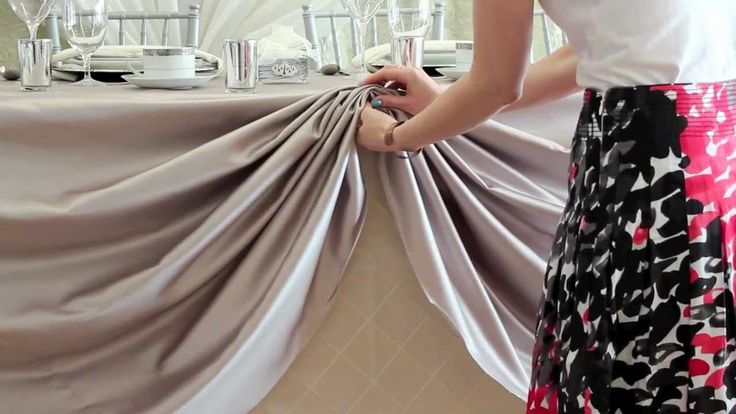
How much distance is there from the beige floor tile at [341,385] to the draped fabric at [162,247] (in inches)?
3.1

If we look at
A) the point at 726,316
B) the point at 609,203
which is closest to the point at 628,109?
the point at 609,203

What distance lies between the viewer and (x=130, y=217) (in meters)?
1.15

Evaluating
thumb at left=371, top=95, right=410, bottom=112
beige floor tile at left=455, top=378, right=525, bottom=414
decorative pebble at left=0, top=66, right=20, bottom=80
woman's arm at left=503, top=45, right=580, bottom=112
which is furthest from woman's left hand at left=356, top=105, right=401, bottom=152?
decorative pebble at left=0, top=66, right=20, bottom=80

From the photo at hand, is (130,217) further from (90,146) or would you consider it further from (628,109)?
(628,109)

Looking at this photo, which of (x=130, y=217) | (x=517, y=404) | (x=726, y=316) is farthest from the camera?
(x=517, y=404)

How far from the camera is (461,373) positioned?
4.12 feet

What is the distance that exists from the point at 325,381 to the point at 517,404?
0.87 feet

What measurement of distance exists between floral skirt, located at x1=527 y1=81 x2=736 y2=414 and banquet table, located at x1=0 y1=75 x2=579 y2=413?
0.35m

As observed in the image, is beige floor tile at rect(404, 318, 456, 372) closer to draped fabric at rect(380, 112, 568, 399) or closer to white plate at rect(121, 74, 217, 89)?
draped fabric at rect(380, 112, 568, 399)

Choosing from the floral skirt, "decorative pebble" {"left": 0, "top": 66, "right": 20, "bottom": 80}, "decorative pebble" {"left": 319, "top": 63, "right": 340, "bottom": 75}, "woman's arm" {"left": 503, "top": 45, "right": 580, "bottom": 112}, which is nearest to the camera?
the floral skirt

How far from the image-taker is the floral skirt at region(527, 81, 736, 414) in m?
0.79

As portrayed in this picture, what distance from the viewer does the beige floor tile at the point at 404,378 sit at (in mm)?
1247

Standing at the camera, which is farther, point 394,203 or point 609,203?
point 394,203

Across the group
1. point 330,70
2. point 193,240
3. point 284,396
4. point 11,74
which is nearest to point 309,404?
point 284,396
